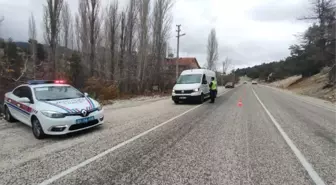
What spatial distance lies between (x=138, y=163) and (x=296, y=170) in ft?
9.17

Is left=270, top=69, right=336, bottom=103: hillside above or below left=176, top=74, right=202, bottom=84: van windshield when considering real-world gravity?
below

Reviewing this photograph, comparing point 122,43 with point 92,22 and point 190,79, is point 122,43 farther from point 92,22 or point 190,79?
point 190,79

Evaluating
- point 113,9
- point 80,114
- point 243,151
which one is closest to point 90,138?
point 80,114

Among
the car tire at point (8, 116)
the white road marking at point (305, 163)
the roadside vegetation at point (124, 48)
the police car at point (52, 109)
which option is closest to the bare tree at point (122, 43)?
Result: the roadside vegetation at point (124, 48)

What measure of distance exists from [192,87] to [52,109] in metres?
10.0

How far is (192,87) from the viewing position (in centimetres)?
1492

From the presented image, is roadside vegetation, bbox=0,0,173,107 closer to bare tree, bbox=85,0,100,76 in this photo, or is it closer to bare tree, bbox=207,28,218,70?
bare tree, bbox=85,0,100,76

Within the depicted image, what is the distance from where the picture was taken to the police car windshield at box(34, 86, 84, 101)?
684 cm

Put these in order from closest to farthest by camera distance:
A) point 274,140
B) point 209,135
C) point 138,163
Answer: point 138,163 < point 274,140 < point 209,135

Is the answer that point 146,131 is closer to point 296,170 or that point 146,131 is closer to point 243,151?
point 243,151

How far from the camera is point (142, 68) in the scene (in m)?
25.2

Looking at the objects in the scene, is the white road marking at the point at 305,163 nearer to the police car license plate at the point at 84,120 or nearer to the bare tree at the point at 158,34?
the police car license plate at the point at 84,120

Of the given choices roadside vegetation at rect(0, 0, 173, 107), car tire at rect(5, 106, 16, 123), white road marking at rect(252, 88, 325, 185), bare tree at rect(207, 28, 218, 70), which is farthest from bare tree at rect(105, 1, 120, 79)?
bare tree at rect(207, 28, 218, 70)

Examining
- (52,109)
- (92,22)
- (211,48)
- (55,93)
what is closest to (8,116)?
(55,93)
